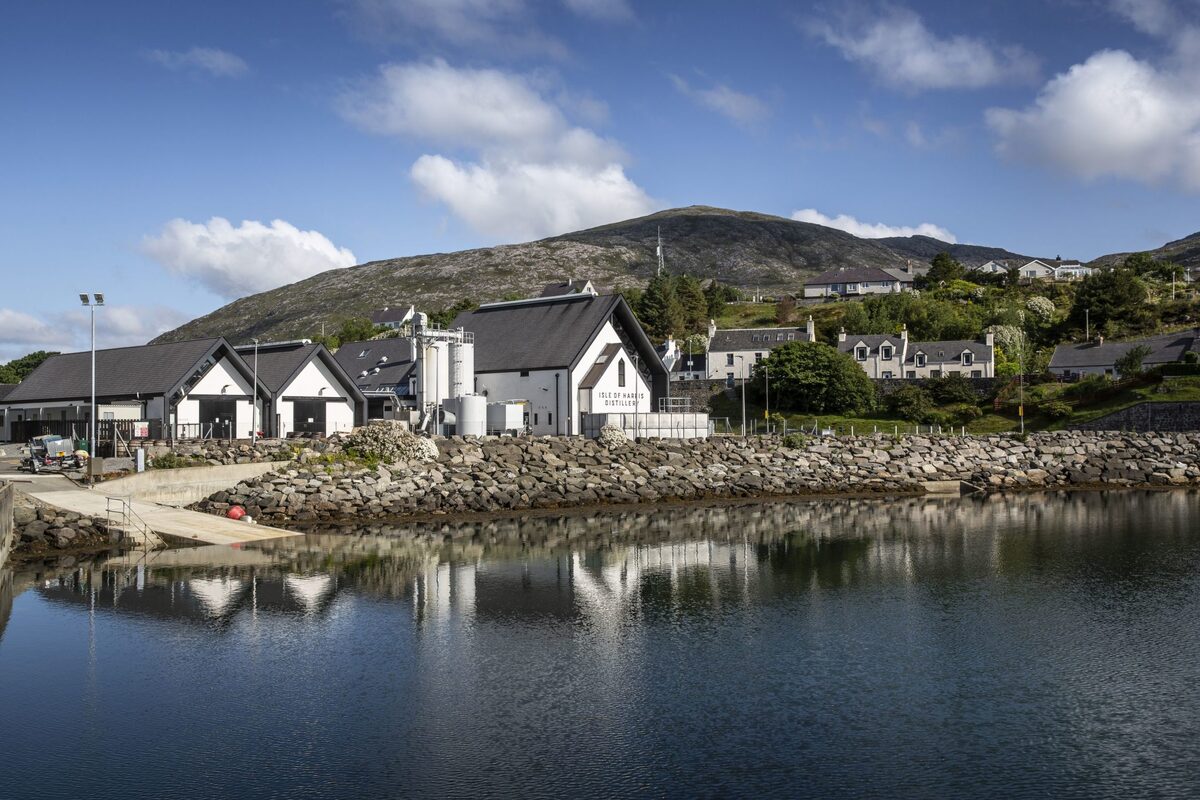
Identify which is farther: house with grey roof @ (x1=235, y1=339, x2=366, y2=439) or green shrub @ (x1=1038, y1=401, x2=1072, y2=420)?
green shrub @ (x1=1038, y1=401, x2=1072, y2=420)

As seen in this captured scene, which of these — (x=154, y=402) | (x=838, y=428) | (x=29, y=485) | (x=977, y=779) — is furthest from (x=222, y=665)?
(x=838, y=428)

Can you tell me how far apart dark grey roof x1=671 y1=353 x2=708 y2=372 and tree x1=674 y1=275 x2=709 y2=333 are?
55.4 feet

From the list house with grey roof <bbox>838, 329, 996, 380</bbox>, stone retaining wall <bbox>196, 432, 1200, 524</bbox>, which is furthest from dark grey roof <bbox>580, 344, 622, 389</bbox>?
house with grey roof <bbox>838, 329, 996, 380</bbox>

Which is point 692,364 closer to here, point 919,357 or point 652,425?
point 919,357

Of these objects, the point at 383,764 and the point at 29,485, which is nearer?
the point at 383,764

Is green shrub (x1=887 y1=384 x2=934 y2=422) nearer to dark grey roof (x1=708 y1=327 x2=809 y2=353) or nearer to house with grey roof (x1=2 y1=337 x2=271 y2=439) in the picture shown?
dark grey roof (x1=708 y1=327 x2=809 y2=353)

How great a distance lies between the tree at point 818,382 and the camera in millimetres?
71988

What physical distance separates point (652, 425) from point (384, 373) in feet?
59.7

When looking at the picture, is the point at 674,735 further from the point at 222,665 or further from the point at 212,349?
the point at 212,349

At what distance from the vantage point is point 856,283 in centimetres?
14925

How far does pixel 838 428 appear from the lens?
6756 cm

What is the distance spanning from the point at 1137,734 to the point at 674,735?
7.10 m

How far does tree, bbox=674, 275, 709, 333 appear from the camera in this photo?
12606 cm

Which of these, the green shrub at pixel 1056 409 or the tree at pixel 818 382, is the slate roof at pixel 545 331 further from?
the green shrub at pixel 1056 409
